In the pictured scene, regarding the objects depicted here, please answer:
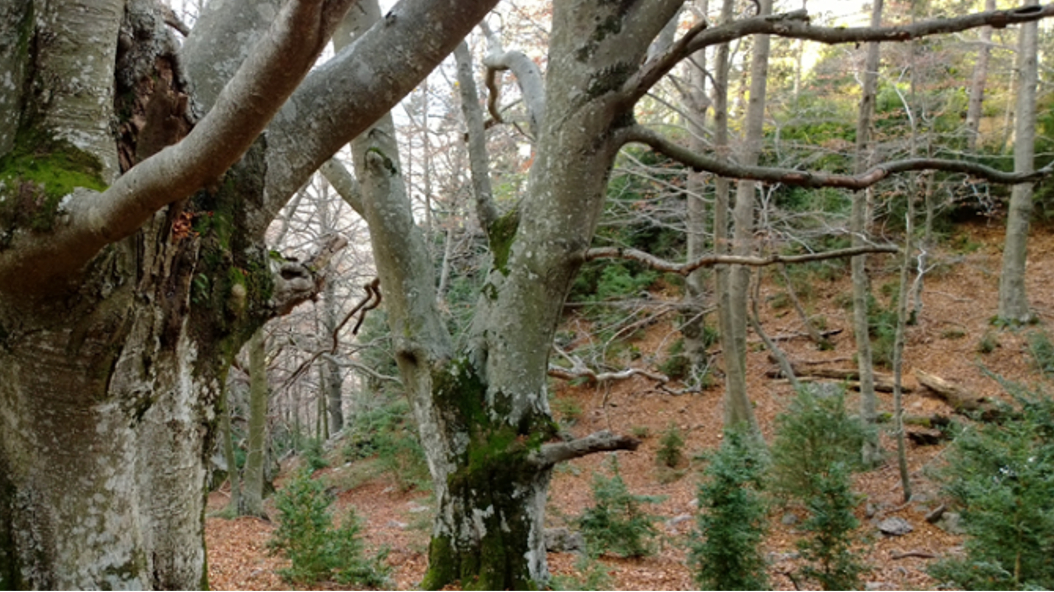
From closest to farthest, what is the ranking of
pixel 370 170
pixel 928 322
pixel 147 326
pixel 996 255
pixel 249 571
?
pixel 147 326 → pixel 370 170 → pixel 249 571 → pixel 928 322 → pixel 996 255

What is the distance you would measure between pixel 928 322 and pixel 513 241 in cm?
1050

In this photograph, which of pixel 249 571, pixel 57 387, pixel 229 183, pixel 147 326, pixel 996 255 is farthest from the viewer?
pixel 996 255

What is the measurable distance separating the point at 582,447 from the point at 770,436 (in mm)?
6874

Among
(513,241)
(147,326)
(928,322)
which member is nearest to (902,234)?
(928,322)

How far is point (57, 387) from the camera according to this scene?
70.1 inches

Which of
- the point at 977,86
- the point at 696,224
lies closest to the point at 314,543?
the point at 696,224

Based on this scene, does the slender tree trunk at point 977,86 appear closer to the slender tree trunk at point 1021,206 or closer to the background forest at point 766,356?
the background forest at point 766,356

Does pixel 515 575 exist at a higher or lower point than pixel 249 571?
higher

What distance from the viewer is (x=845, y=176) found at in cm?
296

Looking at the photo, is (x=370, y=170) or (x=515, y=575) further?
(x=370, y=170)

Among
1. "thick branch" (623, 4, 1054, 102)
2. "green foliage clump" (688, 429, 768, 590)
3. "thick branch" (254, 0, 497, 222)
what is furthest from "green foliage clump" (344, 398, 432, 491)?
"thick branch" (623, 4, 1054, 102)

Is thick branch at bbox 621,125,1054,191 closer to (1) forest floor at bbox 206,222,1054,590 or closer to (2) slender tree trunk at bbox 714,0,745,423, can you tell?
(1) forest floor at bbox 206,222,1054,590

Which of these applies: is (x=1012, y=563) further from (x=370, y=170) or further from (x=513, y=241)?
(x=370, y=170)

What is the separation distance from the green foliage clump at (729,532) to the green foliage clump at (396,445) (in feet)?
18.0
